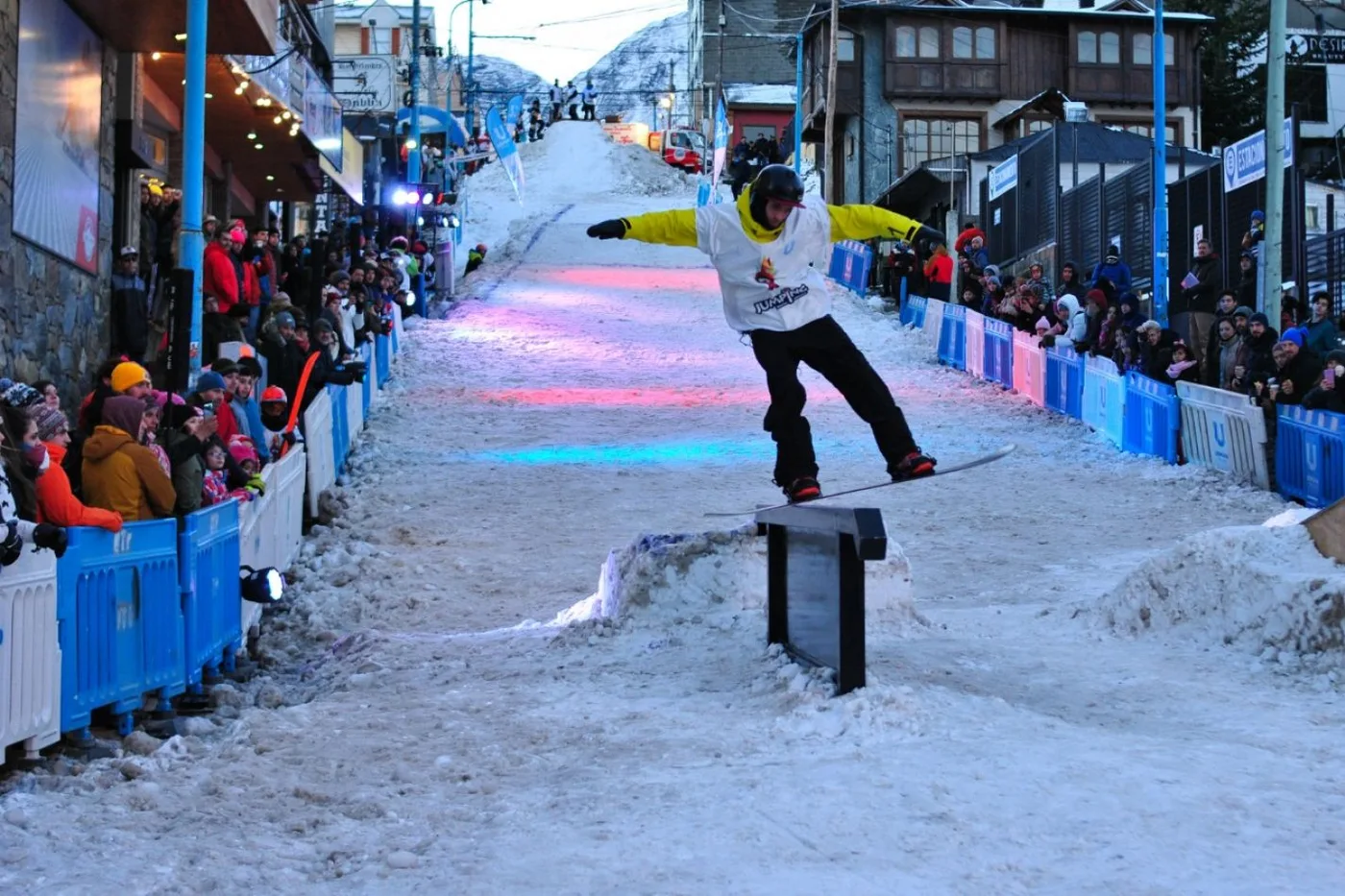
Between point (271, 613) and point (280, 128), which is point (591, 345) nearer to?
point (280, 128)

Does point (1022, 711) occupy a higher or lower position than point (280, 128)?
lower

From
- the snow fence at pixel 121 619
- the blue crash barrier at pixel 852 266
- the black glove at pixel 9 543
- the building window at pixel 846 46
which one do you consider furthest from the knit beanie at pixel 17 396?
the building window at pixel 846 46

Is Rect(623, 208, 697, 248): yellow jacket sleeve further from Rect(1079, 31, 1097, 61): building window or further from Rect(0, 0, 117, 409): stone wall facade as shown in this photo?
Rect(1079, 31, 1097, 61): building window

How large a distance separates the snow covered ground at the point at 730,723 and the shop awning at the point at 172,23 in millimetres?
4708

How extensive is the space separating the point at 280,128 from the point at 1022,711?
19972 mm

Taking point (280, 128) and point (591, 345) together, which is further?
point (591, 345)

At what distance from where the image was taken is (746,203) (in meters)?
8.27

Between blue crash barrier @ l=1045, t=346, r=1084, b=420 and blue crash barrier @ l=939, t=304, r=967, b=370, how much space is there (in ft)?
13.6

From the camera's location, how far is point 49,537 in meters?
6.16

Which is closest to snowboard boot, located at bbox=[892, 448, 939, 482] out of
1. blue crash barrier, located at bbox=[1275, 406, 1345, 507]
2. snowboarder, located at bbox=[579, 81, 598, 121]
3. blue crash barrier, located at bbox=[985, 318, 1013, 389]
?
blue crash barrier, located at bbox=[1275, 406, 1345, 507]

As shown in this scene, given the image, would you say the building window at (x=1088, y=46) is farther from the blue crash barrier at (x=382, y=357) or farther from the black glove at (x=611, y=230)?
the black glove at (x=611, y=230)

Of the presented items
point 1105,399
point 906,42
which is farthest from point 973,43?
point 1105,399

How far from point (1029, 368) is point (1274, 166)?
5.16 metres

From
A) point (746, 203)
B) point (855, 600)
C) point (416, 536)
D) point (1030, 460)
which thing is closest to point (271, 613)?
point (416, 536)
